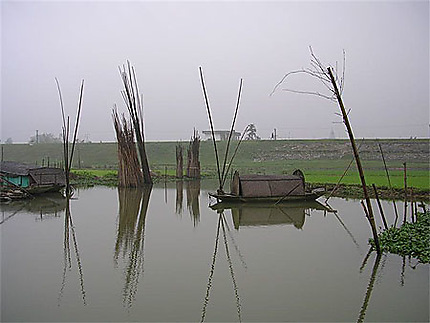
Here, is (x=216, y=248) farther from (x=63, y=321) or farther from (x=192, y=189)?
(x=192, y=189)

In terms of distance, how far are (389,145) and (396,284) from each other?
97.9ft

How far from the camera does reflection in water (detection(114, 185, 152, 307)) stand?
457 centimetres

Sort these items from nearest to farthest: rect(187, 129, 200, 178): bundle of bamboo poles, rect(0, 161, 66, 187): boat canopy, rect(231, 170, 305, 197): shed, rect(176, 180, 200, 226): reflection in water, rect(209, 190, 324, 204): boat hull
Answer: rect(176, 180, 200, 226): reflection in water → rect(209, 190, 324, 204): boat hull → rect(231, 170, 305, 197): shed → rect(0, 161, 66, 187): boat canopy → rect(187, 129, 200, 178): bundle of bamboo poles

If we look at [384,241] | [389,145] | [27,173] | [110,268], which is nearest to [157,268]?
[110,268]

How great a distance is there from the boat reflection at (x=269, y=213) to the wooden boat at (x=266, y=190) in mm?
154

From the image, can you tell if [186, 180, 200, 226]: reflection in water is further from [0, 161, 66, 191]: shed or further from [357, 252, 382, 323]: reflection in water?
[0, 161, 66, 191]: shed

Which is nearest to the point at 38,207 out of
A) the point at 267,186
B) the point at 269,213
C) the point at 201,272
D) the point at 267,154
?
the point at 269,213

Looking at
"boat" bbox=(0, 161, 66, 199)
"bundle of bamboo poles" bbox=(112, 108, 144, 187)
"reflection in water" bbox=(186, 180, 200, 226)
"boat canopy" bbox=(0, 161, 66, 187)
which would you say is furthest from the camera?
"bundle of bamboo poles" bbox=(112, 108, 144, 187)

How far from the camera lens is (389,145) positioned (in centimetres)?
3209

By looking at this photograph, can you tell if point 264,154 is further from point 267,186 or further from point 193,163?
point 267,186

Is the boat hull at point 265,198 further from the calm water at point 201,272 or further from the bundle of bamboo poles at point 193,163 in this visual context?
Result: the bundle of bamboo poles at point 193,163

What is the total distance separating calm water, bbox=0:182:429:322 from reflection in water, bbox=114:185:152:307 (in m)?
0.02

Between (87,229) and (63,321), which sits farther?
(87,229)

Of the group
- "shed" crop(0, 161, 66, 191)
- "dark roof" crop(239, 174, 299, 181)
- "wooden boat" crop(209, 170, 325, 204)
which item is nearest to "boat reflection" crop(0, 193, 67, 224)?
"shed" crop(0, 161, 66, 191)
